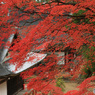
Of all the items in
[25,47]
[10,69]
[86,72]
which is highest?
[25,47]

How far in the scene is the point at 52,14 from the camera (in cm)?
326

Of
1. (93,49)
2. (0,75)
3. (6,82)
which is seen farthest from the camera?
(93,49)

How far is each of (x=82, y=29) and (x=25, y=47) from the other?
181cm

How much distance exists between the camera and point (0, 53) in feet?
21.1

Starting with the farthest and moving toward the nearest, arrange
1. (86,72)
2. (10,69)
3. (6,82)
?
1. (86,72)
2. (6,82)
3. (10,69)

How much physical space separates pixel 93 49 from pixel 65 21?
5.04 metres

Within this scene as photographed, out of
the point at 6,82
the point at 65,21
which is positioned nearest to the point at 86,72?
the point at 6,82

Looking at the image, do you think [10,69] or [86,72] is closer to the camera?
[10,69]

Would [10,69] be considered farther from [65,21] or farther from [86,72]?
[86,72]

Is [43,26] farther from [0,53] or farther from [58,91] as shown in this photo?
[58,91]

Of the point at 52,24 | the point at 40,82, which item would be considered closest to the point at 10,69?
the point at 40,82

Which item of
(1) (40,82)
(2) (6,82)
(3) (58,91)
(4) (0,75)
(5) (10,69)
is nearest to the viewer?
(1) (40,82)

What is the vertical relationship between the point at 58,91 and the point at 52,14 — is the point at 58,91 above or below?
below

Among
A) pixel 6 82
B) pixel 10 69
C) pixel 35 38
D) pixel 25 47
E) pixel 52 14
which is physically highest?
pixel 52 14
